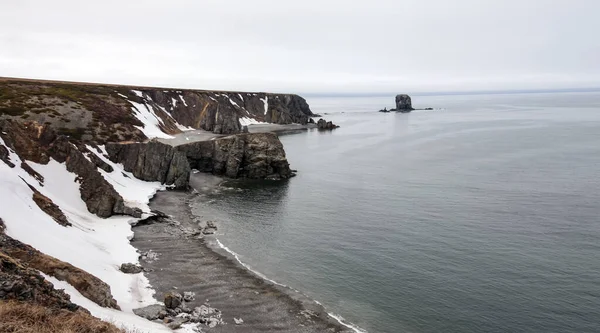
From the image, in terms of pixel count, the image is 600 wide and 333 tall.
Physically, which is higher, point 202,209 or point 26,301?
point 26,301

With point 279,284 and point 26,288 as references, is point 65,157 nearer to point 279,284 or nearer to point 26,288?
point 279,284

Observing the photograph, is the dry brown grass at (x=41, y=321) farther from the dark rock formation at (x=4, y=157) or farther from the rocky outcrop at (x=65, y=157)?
the rocky outcrop at (x=65, y=157)

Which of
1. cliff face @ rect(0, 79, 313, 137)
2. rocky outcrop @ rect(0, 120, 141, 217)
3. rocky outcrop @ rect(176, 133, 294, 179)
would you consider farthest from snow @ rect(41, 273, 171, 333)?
rocky outcrop @ rect(176, 133, 294, 179)

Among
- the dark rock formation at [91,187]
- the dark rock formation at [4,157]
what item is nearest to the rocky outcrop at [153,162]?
the dark rock formation at [91,187]

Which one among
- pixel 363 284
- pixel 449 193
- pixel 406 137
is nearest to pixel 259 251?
pixel 363 284

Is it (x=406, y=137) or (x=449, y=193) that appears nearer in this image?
(x=449, y=193)

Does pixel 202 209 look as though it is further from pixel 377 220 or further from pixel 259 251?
pixel 377 220

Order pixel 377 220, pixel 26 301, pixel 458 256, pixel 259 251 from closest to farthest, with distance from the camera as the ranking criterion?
pixel 26 301, pixel 458 256, pixel 259 251, pixel 377 220

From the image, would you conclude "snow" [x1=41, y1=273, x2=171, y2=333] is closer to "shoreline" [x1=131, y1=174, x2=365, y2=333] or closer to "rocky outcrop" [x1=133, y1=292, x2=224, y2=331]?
"rocky outcrop" [x1=133, y1=292, x2=224, y2=331]
